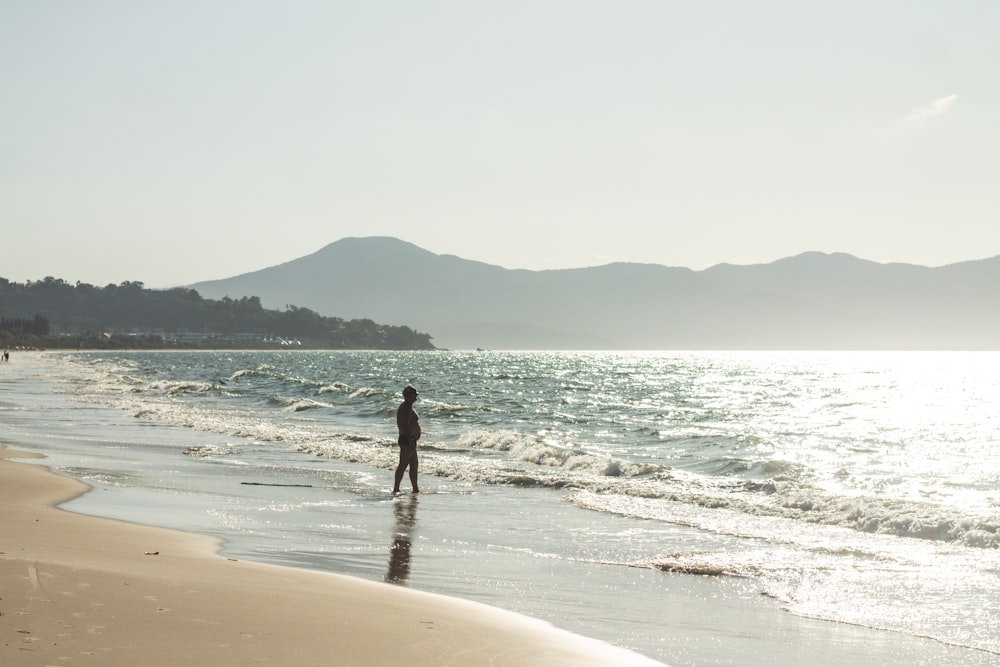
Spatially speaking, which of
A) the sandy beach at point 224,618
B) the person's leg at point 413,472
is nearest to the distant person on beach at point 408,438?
the person's leg at point 413,472

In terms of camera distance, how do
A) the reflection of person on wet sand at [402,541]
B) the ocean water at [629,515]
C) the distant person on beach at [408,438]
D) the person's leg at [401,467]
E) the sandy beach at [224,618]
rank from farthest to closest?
the distant person on beach at [408,438] < the person's leg at [401,467] < the reflection of person on wet sand at [402,541] < the ocean water at [629,515] < the sandy beach at [224,618]

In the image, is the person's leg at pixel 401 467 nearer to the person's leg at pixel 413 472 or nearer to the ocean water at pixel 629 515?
the person's leg at pixel 413 472

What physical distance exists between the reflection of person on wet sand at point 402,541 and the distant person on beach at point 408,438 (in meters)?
0.92

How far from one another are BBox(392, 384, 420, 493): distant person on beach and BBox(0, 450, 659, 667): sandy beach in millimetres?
7795

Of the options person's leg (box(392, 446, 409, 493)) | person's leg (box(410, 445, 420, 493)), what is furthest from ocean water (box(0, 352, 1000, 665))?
person's leg (box(410, 445, 420, 493))

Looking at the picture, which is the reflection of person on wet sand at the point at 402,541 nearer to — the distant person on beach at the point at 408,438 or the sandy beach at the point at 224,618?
the sandy beach at the point at 224,618

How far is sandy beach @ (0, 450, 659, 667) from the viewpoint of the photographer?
250 inches

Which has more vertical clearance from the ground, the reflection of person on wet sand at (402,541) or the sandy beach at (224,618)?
the sandy beach at (224,618)

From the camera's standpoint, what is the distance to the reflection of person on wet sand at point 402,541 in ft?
33.4

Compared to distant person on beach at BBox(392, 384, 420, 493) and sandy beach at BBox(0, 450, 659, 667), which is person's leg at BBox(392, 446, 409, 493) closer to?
distant person on beach at BBox(392, 384, 420, 493)

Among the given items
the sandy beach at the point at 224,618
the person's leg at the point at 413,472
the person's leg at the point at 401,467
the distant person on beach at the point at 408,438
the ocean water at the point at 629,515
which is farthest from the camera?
the distant person on beach at the point at 408,438

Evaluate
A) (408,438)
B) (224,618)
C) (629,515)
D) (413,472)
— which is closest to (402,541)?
(629,515)

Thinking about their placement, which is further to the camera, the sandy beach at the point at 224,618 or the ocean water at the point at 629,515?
the ocean water at the point at 629,515

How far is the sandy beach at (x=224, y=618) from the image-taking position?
6.35 metres
